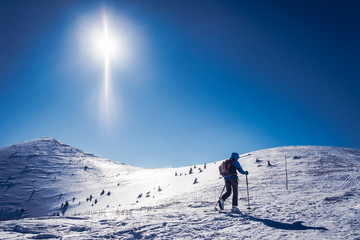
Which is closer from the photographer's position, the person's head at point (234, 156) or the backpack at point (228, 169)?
the backpack at point (228, 169)

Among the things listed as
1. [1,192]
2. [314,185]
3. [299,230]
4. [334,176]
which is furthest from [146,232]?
[1,192]

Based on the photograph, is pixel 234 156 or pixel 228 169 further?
pixel 234 156

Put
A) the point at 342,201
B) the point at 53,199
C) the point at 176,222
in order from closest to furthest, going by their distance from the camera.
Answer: the point at 176,222 < the point at 342,201 < the point at 53,199

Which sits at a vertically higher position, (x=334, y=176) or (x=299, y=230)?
(x=334, y=176)

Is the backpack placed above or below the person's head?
below

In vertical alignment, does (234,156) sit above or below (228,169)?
above

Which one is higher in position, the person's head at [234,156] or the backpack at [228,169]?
the person's head at [234,156]

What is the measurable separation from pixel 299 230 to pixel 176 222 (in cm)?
320

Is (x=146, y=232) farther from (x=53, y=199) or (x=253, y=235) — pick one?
(x=53, y=199)

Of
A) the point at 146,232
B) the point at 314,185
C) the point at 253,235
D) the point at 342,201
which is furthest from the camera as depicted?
the point at 314,185

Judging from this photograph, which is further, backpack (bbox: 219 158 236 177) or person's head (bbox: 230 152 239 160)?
person's head (bbox: 230 152 239 160)

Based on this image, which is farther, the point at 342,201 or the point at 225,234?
the point at 342,201

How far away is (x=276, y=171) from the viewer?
1905 cm

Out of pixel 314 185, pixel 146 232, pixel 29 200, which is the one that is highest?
pixel 314 185
